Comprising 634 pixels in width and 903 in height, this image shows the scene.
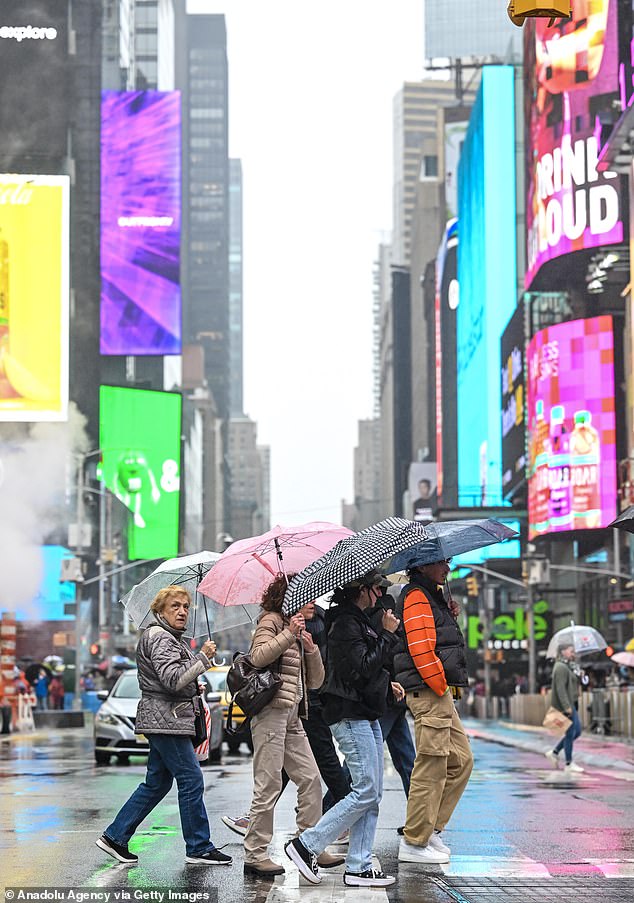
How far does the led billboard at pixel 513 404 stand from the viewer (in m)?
77.1

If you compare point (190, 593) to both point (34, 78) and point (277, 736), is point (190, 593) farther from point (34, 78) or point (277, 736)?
point (34, 78)

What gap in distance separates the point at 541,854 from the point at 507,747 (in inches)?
818

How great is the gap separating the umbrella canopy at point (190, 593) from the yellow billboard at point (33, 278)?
51552 millimetres

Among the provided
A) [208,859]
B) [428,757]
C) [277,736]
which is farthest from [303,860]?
[428,757]

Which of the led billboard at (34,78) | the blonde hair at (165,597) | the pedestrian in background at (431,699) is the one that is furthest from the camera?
the led billboard at (34,78)

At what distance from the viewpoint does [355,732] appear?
9.84 metres

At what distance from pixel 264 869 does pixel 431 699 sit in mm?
1476

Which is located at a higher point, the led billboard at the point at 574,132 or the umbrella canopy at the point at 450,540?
the led billboard at the point at 574,132

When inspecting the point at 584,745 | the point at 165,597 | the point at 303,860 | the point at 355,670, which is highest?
the point at 165,597

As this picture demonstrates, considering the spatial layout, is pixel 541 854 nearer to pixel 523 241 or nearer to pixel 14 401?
pixel 14 401

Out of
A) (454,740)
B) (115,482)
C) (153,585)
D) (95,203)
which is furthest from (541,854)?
(115,482)

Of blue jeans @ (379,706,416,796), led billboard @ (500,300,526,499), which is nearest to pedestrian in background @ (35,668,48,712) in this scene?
led billboard @ (500,300,526,499)

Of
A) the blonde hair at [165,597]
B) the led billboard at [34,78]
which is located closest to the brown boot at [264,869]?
the blonde hair at [165,597]

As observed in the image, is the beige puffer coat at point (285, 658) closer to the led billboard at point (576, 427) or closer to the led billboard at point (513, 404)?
the led billboard at point (576, 427)
